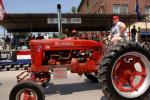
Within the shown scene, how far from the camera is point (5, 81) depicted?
503 inches

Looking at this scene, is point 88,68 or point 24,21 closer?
point 88,68

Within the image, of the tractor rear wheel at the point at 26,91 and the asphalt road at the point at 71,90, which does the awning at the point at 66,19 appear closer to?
the asphalt road at the point at 71,90

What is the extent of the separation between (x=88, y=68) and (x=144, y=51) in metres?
1.69

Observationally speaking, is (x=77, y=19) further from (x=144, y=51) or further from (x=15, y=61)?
(x=144, y=51)

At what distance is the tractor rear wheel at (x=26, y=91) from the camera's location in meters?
7.77

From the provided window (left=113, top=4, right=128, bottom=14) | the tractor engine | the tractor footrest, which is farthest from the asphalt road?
window (left=113, top=4, right=128, bottom=14)

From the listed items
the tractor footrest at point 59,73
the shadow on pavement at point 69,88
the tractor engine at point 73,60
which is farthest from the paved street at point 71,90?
the tractor engine at point 73,60

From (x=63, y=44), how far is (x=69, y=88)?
175cm

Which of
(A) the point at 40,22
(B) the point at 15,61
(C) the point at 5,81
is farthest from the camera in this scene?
(A) the point at 40,22

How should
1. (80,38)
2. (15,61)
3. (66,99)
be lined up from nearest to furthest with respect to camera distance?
1. (66,99)
2. (80,38)
3. (15,61)

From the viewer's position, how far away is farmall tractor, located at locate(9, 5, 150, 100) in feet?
25.6

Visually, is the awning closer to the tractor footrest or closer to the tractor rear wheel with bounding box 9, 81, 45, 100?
the tractor footrest

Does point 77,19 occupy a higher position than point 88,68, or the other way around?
point 77,19

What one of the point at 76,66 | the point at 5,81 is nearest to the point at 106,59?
the point at 76,66
